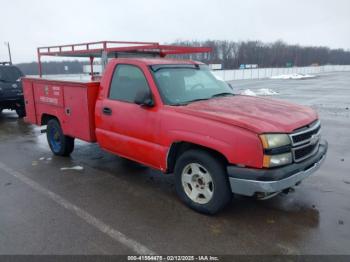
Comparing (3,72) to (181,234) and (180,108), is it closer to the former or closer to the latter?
(180,108)

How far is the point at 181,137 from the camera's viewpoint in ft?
12.8

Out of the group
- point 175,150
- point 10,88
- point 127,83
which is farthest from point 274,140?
point 10,88

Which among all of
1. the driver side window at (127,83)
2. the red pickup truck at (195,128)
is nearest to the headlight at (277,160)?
the red pickup truck at (195,128)

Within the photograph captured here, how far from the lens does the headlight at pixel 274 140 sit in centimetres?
328

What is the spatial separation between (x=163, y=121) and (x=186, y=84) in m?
0.89

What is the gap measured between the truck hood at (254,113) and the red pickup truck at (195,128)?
11 mm

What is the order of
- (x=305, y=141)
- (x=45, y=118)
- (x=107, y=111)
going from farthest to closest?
(x=45, y=118) → (x=107, y=111) → (x=305, y=141)

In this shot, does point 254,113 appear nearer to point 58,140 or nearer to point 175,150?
point 175,150

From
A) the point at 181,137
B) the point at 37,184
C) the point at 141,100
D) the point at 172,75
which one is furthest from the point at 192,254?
the point at 37,184

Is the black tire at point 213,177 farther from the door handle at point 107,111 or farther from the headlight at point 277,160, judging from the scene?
the door handle at point 107,111

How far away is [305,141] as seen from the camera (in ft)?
12.1

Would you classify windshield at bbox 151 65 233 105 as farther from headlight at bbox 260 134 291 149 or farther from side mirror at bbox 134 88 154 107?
headlight at bbox 260 134 291 149

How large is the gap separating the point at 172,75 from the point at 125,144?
1.26 metres

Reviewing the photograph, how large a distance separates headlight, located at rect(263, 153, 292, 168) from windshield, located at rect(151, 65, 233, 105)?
1.44 metres
